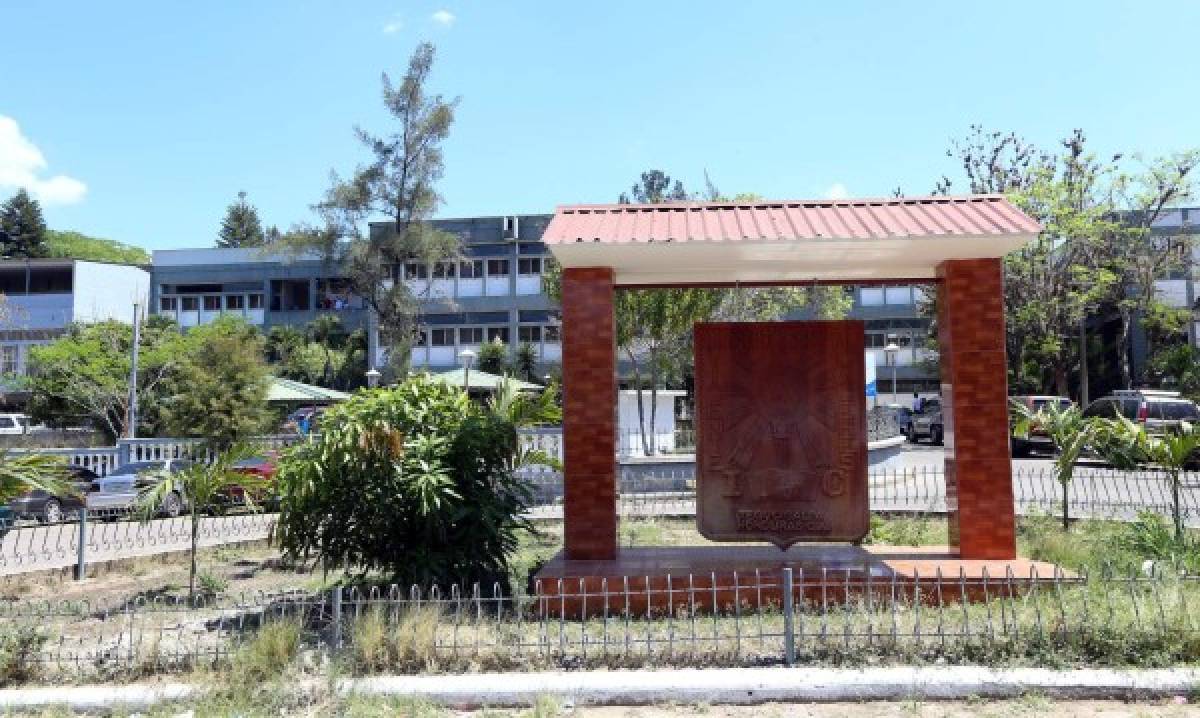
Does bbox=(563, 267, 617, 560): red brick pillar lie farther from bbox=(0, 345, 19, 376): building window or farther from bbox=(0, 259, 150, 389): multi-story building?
bbox=(0, 345, 19, 376): building window

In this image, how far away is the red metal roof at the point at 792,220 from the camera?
770 cm

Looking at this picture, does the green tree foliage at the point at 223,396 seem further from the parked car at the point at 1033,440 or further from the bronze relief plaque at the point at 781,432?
the parked car at the point at 1033,440

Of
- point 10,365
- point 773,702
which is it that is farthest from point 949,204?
point 10,365

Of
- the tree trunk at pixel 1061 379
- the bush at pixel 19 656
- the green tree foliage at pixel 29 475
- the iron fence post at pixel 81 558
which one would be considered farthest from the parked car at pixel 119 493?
the tree trunk at pixel 1061 379

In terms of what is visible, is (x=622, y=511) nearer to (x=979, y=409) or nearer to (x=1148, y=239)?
(x=979, y=409)

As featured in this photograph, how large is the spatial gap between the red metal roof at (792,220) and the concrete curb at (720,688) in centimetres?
365

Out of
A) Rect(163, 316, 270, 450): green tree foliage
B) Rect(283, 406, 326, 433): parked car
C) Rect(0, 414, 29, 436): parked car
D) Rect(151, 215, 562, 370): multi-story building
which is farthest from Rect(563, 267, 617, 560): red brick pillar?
Rect(0, 414, 29, 436): parked car

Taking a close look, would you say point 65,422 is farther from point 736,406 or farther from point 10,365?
point 736,406

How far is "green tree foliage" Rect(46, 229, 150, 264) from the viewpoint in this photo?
82031mm

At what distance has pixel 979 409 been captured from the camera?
27.1 ft

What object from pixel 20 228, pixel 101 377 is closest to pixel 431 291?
pixel 101 377

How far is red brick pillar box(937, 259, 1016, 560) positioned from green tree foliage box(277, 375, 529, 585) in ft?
13.3

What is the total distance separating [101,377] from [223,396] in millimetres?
18577

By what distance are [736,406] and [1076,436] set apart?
15.9ft
